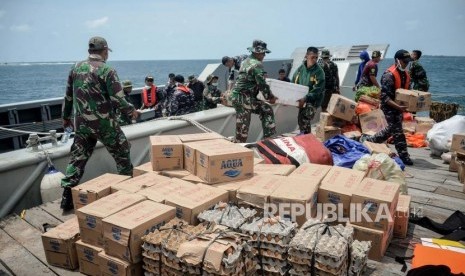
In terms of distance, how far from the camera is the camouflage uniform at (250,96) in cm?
557

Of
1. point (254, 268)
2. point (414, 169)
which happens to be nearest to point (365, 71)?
point (414, 169)

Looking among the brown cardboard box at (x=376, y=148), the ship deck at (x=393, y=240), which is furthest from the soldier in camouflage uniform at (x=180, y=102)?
the brown cardboard box at (x=376, y=148)

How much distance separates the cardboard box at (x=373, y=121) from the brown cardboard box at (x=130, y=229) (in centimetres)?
532

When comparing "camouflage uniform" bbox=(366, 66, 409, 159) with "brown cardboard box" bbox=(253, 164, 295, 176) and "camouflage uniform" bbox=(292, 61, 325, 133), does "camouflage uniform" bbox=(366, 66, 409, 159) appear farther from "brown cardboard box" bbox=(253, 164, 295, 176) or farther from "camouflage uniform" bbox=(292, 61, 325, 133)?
"brown cardboard box" bbox=(253, 164, 295, 176)

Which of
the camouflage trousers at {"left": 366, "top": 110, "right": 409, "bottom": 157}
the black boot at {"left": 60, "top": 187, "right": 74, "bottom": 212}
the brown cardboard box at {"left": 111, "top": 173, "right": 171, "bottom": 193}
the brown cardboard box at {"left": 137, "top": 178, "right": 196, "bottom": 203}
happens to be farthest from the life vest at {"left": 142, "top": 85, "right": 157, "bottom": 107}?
the brown cardboard box at {"left": 137, "top": 178, "right": 196, "bottom": 203}

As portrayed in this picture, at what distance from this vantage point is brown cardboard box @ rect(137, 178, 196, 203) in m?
3.30

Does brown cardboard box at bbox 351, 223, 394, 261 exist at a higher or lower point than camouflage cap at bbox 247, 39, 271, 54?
lower

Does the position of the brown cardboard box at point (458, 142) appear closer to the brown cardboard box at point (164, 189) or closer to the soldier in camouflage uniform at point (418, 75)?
the brown cardboard box at point (164, 189)

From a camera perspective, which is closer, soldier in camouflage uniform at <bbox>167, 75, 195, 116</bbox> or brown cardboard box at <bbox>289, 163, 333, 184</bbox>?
brown cardboard box at <bbox>289, 163, 333, 184</bbox>

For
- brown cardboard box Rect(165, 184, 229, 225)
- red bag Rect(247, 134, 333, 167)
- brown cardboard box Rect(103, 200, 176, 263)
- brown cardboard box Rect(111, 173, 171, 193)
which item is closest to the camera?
brown cardboard box Rect(103, 200, 176, 263)

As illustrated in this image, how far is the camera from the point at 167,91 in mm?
9375

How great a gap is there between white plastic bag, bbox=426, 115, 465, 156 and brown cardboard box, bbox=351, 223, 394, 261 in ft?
12.5

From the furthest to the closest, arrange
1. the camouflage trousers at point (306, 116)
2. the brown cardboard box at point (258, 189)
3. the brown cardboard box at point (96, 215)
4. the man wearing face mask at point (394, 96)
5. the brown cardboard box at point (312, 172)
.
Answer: the camouflage trousers at point (306, 116)
the man wearing face mask at point (394, 96)
the brown cardboard box at point (312, 172)
the brown cardboard box at point (258, 189)
the brown cardboard box at point (96, 215)

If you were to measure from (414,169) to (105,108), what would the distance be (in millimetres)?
4868
